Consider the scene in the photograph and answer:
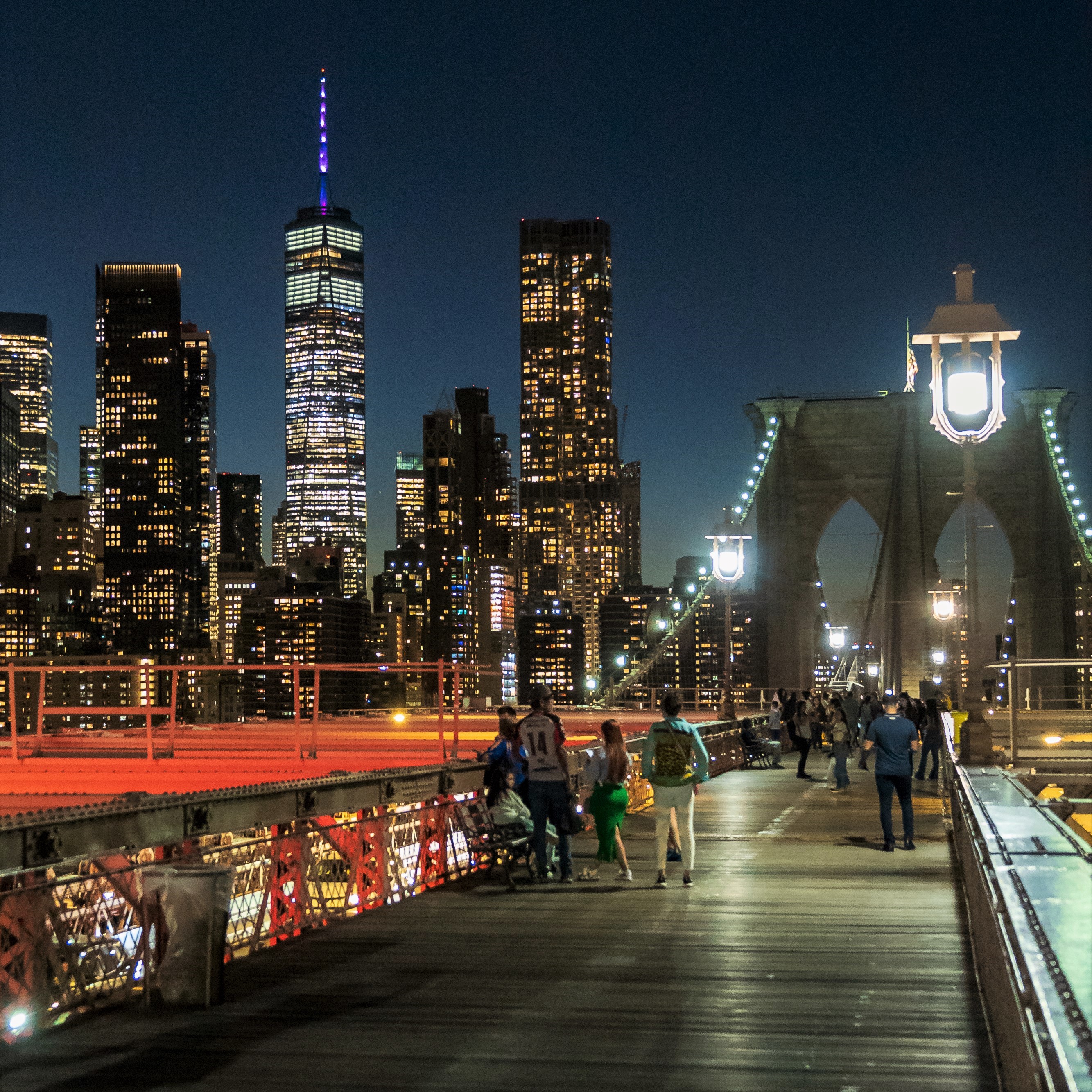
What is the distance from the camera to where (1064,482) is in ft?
232

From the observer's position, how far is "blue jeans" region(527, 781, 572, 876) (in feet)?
43.7

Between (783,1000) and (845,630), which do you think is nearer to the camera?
(783,1000)

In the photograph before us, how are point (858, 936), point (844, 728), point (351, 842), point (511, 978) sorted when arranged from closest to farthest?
point (511, 978)
point (858, 936)
point (351, 842)
point (844, 728)

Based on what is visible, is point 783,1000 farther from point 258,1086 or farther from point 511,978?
point 258,1086

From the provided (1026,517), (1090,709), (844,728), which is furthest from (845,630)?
(844,728)

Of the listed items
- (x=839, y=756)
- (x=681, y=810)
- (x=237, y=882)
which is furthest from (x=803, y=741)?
(x=237, y=882)

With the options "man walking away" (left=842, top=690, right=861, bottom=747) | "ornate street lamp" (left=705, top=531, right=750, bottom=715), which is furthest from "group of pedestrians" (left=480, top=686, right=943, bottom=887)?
"ornate street lamp" (left=705, top=531, right=750, bottom=715)

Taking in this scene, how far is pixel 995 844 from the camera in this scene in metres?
8.06

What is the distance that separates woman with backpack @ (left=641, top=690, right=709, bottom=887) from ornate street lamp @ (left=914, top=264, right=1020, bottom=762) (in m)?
5.39

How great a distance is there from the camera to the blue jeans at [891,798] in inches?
612

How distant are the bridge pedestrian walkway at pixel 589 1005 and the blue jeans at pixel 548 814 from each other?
0.59 metres

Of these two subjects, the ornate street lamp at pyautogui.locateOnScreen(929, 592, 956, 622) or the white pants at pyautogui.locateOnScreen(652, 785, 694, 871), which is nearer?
the white pants at pyautogui.locateOnScreen(652, 785, 694, 871)

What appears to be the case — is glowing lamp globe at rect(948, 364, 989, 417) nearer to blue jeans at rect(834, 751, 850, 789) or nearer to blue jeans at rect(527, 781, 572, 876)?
blue jeans at rect(527, 781, 572, 876)

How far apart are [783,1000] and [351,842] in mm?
4963
